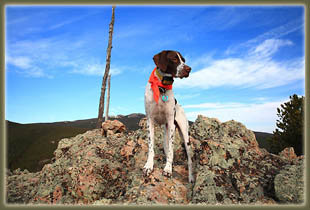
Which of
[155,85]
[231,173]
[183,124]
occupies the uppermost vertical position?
[155,85]

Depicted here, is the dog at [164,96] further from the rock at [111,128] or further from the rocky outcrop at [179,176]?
the rock at [111,128]

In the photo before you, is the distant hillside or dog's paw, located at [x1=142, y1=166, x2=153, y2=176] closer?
dog's paw, located at [x1=142, y1=166, x2=153, y2=176]

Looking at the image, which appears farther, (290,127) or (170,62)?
(290,127)

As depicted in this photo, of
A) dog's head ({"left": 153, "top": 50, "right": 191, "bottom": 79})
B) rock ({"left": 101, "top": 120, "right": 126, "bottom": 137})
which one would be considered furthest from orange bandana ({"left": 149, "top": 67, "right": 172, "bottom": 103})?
rock ({"left": 101, "top": 120, "right": 126, "bottom": 137})

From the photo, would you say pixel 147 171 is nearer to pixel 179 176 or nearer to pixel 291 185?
pixel 179 176

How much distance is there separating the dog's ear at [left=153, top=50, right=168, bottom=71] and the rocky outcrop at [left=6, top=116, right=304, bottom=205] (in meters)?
2.28

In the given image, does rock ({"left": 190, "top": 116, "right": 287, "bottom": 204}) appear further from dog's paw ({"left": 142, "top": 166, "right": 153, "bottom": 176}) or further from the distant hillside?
the distant hillside

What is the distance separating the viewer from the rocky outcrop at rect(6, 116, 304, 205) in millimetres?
4359

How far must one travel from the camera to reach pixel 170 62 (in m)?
4.73

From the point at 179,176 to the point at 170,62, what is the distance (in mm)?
2790

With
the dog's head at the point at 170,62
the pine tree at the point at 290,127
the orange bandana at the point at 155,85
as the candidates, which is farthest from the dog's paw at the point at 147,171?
the pine tree at the point at 290,127

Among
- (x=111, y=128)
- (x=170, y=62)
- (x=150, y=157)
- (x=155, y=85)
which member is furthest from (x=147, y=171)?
(x=111, y=128)

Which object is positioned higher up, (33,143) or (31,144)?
(33,143)

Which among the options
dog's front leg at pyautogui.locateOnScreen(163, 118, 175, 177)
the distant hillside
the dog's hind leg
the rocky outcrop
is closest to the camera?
the rocky outcrop
